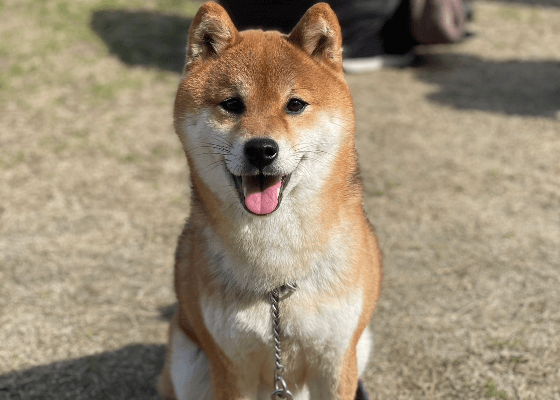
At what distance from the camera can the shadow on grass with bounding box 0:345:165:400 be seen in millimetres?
2975

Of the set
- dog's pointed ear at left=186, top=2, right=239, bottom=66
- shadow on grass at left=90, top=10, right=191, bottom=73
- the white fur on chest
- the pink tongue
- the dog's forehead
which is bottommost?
shadow on grass at left=90, top=10, right=191, bottom=73

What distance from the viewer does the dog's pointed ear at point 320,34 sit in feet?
6.61

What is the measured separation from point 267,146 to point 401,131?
4.41 m

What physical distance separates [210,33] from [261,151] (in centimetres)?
58

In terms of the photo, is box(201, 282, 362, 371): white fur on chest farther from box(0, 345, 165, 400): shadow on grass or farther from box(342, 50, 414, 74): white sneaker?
box(342, 50, 414, 74): white sneaker

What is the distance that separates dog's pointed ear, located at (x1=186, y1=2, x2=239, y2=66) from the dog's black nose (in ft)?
1.62

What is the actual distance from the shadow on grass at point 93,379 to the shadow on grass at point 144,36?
5091mm

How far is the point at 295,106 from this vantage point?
2.02 meters

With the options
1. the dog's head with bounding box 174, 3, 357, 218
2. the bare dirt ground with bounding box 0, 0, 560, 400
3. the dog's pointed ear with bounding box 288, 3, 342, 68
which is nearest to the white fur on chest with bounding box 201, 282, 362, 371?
the dog's head with bounding box 174, 3, 357, 218

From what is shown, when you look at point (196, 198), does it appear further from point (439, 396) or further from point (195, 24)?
point (439, 396)

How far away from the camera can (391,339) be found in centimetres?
335

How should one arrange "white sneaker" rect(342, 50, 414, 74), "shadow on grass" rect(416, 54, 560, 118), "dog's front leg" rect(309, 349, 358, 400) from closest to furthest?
1. "dog's front leg" rect(309, 349, 358, 400)
2. "shadow on grass" rect(416, 54, 560, 118)
3. "white sneaker" rect(342, 50, 414, 74)

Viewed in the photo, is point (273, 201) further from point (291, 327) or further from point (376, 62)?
point (376, 62)

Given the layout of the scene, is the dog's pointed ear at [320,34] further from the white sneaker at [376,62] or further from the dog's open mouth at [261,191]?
the white sneaker at [376,62]
